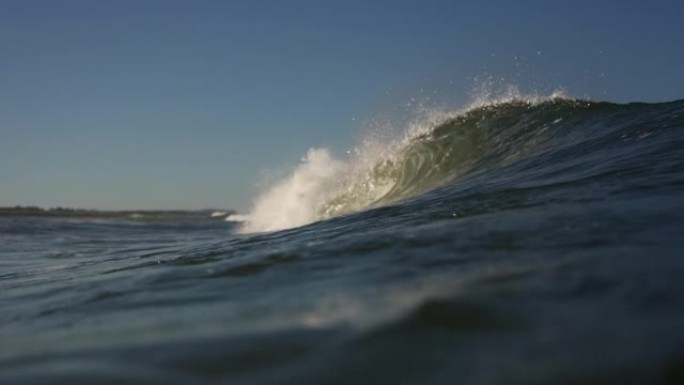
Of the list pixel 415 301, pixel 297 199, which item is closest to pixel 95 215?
pixel 297 199

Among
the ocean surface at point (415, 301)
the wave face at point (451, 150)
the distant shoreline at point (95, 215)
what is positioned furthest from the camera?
the distant shoreline at point (95, 215)

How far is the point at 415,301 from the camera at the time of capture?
1994 millimetres

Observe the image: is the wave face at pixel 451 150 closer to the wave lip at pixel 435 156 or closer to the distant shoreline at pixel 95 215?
the wave lip at pixel 435 156

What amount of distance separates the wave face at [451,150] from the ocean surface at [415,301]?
3.25 m

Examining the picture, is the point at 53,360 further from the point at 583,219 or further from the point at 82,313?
the point at 583,219

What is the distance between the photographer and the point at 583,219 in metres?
3.08

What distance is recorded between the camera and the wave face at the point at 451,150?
8.23m

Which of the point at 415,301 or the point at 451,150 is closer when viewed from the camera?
the point at 415,301

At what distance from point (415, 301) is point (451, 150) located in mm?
8685

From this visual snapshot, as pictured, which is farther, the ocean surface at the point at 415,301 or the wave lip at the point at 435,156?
the wave lip at the point at 435,156

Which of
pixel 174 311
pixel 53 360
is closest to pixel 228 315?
pixel 174 311

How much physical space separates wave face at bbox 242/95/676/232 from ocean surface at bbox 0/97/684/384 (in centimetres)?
325

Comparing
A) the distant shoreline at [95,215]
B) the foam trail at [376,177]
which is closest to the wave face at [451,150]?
the foam trail at [376,177]

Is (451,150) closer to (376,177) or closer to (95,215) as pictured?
(376,177)
